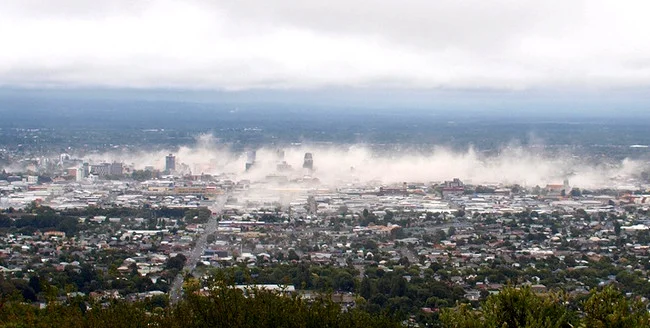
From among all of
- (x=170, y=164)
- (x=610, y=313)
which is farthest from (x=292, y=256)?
Answer: (x=170, y=164)

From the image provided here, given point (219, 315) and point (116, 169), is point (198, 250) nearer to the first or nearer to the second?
point (219, 315)

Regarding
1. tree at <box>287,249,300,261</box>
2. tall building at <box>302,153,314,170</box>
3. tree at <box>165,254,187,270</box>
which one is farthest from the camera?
tall building at <box>302,153,314,170</box>

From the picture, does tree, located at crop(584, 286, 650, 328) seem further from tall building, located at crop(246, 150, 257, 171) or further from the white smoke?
tall building, located at crop(246, 150, 257, 171)

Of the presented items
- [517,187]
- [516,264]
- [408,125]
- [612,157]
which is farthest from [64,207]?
[408,125]

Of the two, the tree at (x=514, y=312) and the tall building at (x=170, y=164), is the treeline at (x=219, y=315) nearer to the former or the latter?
the tree at (x=514, y=312)

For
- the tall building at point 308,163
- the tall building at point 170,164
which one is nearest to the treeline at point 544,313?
the tall building at point 308,163

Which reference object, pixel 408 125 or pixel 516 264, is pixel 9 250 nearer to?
pixel 516 264

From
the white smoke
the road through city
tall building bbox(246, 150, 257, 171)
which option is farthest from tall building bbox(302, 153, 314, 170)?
the road through city

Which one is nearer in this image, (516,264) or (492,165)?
(516,264)
